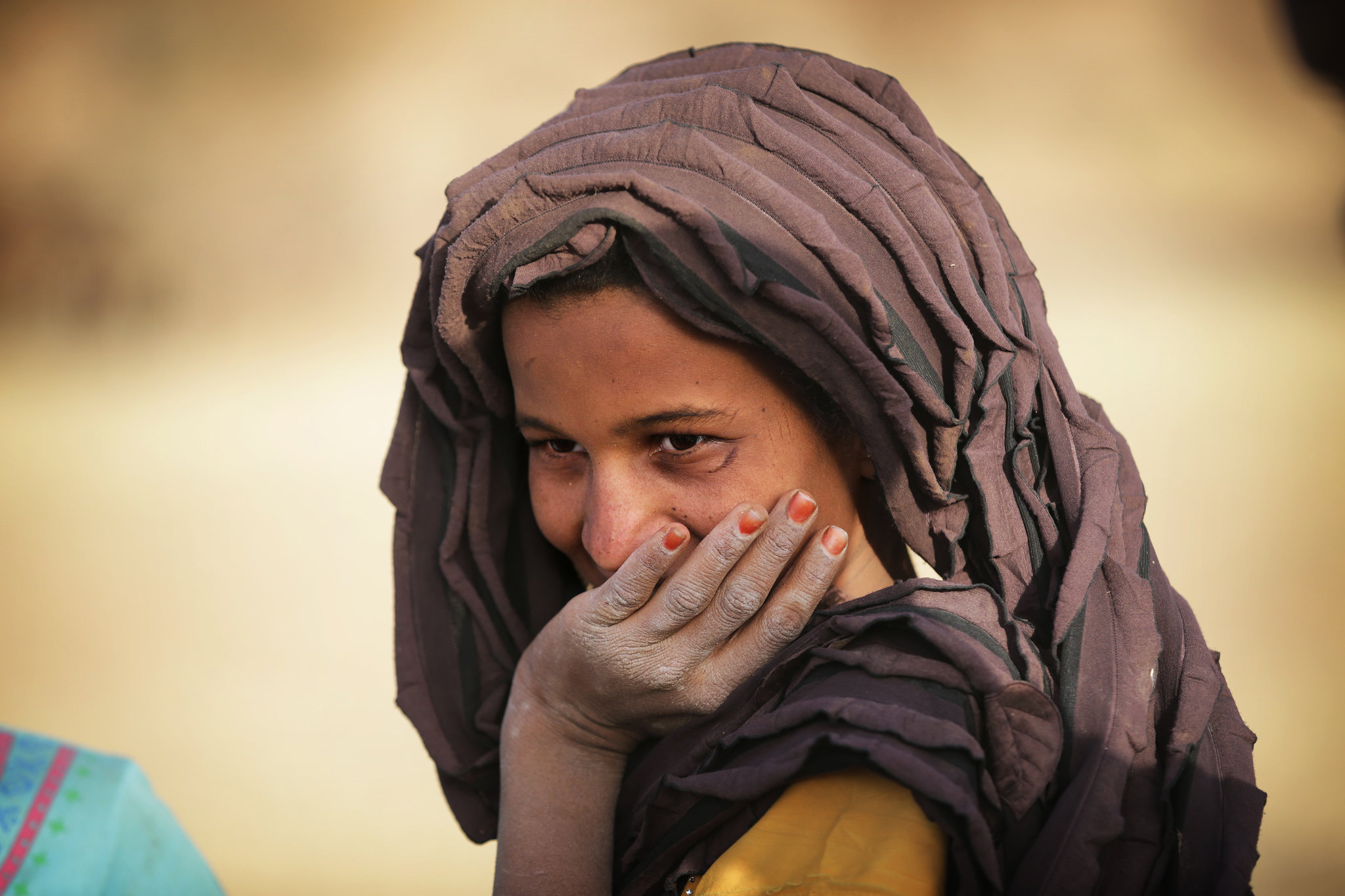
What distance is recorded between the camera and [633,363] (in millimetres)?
1508

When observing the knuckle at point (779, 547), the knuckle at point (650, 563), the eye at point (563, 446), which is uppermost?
the eye at point (563, 446)

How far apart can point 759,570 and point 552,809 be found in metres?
0.60

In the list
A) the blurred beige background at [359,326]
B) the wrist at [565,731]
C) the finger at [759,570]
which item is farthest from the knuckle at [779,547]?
the blurred beige background at [359,326]

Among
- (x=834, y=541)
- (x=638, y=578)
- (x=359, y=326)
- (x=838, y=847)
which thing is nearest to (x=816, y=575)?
(x=834, y=541)

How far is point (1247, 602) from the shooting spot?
4.31 metres

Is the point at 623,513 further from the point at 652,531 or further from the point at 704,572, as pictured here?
the point at 704,572

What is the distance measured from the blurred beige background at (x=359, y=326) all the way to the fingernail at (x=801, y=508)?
298cm

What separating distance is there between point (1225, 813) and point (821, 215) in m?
1.06

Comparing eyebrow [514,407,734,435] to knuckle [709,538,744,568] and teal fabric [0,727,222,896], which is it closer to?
knuckle [709,538,744,568]

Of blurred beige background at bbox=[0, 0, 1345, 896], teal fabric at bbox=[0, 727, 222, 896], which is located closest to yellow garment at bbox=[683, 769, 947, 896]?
teal fabric at bbox=[0, 727, 222, 896]

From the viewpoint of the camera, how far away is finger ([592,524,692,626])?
59.9 inches

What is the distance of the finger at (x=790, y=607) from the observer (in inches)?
60.2

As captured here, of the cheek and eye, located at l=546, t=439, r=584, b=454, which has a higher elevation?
eye, located at l=546, t=439, r=584, b=454

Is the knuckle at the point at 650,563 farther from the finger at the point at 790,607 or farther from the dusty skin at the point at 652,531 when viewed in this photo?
the finger at the point at 790,607
